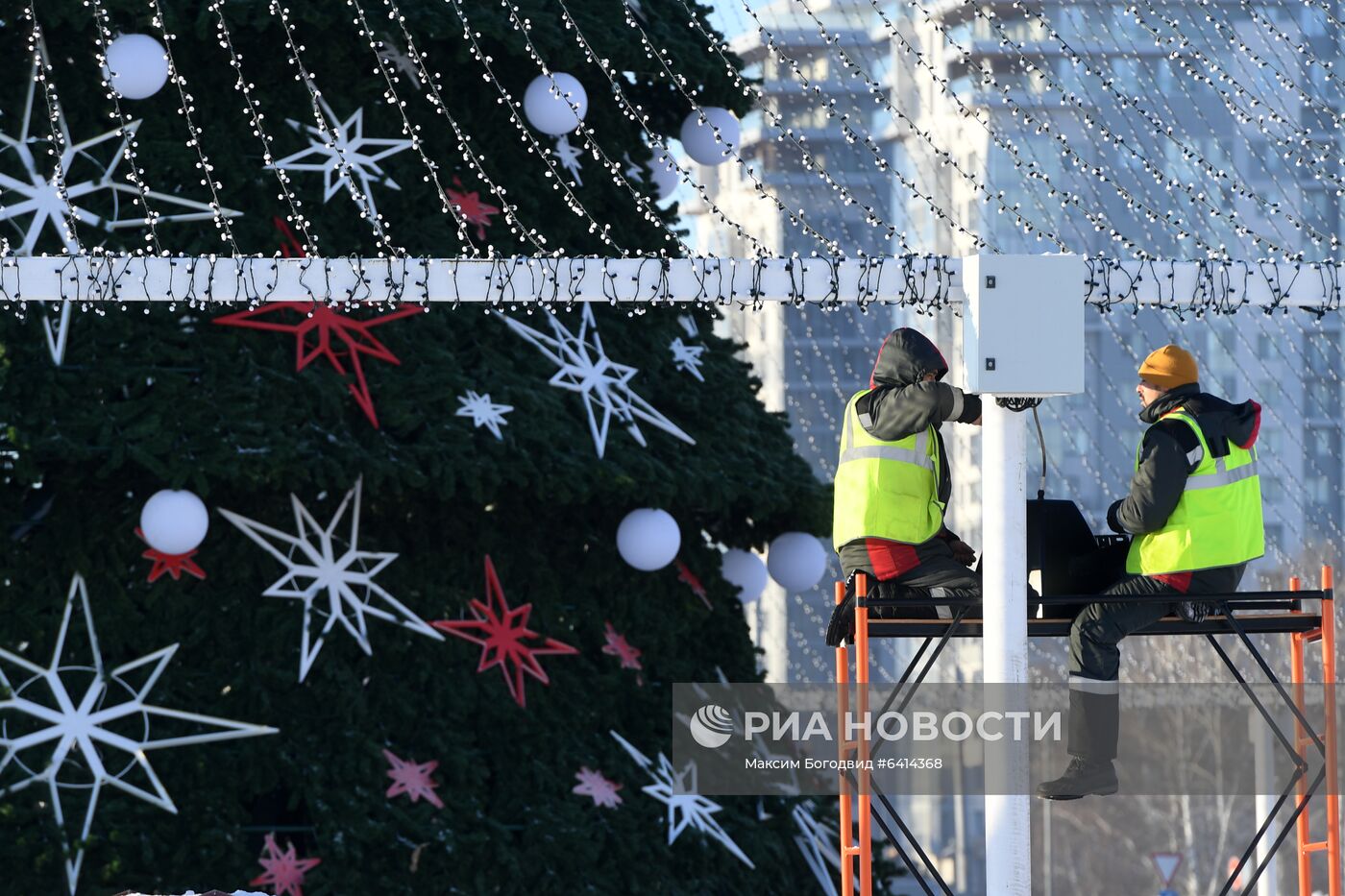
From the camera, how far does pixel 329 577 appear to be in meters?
10.0

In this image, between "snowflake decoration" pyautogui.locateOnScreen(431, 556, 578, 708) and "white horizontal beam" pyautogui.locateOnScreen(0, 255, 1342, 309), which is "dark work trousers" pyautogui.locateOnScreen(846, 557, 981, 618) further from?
"snowflake decoration" pyautogui.locateOnScreen(431, 556, 578, 708)

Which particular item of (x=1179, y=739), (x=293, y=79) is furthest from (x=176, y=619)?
(x=1179, y=739)

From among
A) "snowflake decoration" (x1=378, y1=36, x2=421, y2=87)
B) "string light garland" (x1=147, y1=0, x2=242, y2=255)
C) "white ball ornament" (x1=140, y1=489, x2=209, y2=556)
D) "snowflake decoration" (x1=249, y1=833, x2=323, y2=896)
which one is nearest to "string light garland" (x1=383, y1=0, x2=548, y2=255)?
"snowflake decoration" (x1=378, y1=36, x2=421, y2=87)

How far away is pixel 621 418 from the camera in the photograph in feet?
34.9

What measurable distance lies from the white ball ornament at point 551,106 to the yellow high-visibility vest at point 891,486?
368cm

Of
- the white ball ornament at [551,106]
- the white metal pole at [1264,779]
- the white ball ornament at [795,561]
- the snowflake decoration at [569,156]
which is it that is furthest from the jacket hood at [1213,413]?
the snowflake decoration at [569,156]

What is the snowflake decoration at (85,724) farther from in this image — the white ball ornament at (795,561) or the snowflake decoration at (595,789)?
the white ball ornament at (795,561)

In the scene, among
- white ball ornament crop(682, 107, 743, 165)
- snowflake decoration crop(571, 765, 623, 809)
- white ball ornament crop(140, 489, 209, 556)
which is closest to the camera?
white ball ornament crop(140, 489, 209, 556)

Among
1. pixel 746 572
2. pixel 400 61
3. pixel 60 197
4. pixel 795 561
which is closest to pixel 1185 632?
pixel 795 561

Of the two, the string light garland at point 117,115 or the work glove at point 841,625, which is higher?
the string light garland at point 117,115

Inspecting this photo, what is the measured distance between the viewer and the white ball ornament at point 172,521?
30.6 feet

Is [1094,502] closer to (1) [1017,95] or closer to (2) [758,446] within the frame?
(1) [1017,95]

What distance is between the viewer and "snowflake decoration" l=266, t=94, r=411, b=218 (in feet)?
34.0

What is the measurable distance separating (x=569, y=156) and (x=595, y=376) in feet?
4.19
